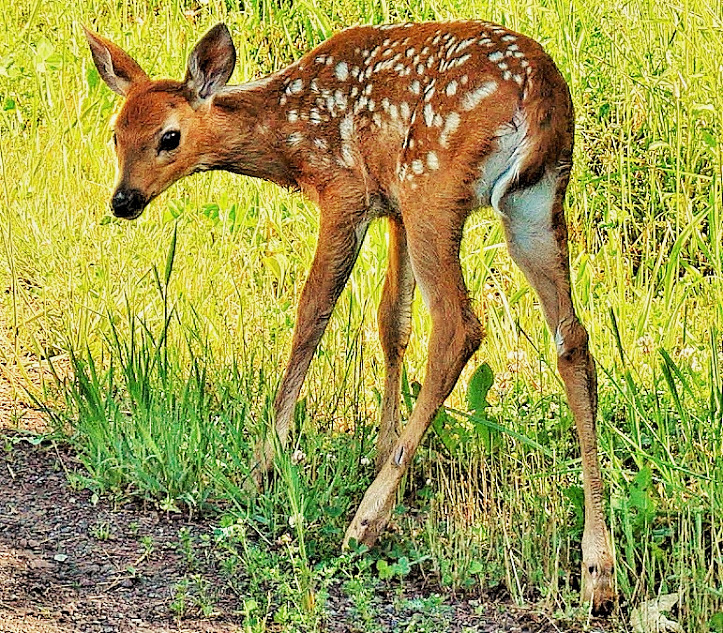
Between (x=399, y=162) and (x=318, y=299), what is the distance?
22.3 inches

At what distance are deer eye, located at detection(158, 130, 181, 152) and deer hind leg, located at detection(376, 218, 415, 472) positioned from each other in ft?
2.70

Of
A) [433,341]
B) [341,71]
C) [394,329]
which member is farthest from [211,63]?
[433,341]

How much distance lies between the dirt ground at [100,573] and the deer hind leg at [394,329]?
30.6 inches

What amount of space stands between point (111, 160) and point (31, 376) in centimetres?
139

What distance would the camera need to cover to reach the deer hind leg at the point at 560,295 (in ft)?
14.3

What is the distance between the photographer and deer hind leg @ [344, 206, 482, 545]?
14.6ft

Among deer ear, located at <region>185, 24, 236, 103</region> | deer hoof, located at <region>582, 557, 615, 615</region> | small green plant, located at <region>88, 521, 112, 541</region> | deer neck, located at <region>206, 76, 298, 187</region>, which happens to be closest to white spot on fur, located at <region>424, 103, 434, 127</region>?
deer neck, located at <region>206, 76, 298, 187</region>

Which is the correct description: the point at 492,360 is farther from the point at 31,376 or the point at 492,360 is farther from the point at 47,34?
the point at 47,34

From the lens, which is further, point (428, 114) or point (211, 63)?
point (211, 63)

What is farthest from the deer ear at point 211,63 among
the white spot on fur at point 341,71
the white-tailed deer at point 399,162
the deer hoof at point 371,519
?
the deer hoof at point 371,519

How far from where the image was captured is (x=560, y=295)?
177 inches

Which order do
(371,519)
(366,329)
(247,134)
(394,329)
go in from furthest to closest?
(366,329) → (394,329) → (247,134) → (371,519)

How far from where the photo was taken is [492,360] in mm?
5680

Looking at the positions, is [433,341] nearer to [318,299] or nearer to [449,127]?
[318,299]
